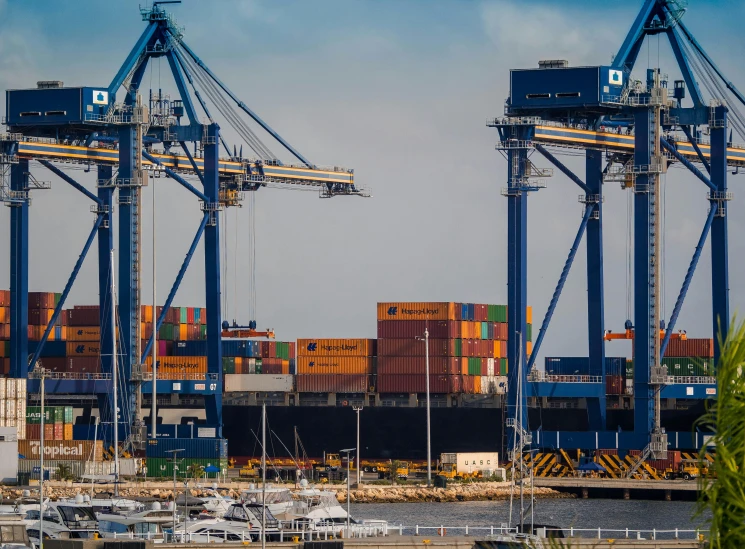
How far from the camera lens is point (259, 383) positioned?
82438mm

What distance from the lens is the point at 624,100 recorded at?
214ft

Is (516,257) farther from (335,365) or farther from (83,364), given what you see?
(83,364)

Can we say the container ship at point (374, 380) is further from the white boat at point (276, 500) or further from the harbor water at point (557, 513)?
the white boat at point (276, 500)

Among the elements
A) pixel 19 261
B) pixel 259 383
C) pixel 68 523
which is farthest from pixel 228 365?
pixel 68 523

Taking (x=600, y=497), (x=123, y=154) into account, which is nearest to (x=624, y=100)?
(x=600, y=497)

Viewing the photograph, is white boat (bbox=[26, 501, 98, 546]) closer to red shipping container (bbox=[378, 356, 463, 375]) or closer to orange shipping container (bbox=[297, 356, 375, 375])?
red shipping container (bbox=[378, 356, 463, 375])

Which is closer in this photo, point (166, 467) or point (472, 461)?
point (166, 467)

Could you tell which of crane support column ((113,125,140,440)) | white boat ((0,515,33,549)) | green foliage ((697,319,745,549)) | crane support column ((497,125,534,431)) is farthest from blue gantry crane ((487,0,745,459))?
green foliage ((697,319,745,549))

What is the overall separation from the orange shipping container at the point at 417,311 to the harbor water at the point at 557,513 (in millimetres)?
13745

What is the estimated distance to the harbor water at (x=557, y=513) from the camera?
5128 cm

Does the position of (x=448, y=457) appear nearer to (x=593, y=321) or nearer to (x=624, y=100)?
(x=593, y=321)

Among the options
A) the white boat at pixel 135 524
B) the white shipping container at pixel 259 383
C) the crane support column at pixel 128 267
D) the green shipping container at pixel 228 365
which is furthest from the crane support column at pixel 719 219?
the white boat at pixel 135 524

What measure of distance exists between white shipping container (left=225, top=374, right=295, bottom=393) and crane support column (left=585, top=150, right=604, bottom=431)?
17907 mm

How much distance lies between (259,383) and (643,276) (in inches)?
970
